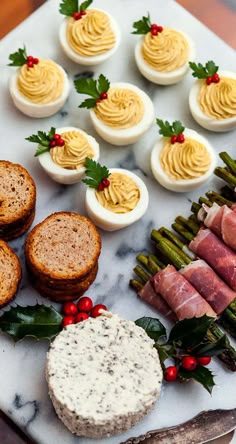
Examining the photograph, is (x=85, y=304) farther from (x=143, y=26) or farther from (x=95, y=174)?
(x=143, y=26)

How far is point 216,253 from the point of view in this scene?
5.39 meters

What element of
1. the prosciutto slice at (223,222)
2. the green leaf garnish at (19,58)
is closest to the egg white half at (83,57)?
the green leaf garnish at (19,58)

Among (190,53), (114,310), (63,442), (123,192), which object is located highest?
(190,53)

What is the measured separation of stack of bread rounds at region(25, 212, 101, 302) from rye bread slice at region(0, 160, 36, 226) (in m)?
0.16

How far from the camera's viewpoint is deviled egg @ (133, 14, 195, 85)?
598 cm

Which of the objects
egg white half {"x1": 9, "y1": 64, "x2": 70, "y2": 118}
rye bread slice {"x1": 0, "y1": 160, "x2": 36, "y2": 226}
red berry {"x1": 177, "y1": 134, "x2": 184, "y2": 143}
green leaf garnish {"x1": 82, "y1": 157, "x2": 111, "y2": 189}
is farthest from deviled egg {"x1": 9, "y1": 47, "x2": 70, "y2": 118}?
red berry {"x1": 177, "y1": 134, "x2": 184, "y2": 143}

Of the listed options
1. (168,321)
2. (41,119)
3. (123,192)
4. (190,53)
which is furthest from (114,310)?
(190,53)

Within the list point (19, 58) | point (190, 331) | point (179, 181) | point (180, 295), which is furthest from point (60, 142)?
point (190, 331)

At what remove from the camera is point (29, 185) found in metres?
5.45

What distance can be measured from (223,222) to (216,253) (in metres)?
0.21

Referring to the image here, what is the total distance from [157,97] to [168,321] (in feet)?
5.71

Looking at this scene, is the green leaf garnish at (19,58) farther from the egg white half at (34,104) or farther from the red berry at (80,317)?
the red berry at (80,317)

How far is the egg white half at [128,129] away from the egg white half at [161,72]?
0.24m

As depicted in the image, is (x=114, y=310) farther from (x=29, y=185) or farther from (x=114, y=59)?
(x=114, y=59)
